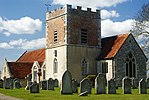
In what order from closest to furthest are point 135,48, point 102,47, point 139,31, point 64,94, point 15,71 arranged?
point 64,94
point 139,31
point 135,48
point 102,47
point 15,71

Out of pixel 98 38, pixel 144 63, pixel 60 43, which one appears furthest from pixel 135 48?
pixel 60 43

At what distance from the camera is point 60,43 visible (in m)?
43.3

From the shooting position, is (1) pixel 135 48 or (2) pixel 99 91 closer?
(2) pixel 99 91

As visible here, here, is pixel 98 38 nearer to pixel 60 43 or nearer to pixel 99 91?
pixel 60 43

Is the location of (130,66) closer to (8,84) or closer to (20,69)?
(8,84)

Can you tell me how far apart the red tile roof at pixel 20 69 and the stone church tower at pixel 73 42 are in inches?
250

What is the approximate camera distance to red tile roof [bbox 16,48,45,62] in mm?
53722

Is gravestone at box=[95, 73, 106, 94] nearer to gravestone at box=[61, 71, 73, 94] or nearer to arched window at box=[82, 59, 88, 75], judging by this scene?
Answer: gravestone at box=[61, 71, 73, 94]

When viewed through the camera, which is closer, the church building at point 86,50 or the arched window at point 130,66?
the church building at point 86,50

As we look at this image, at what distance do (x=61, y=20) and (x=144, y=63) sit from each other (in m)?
11.6

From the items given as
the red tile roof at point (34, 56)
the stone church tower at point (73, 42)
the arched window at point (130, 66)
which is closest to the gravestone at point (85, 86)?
the stone church tower at point (73, 42)

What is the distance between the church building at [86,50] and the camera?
4159 cm

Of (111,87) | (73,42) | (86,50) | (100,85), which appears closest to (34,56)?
(86,50)

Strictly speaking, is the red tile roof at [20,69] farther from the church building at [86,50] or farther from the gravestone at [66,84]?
the gravestone at [66,84]
